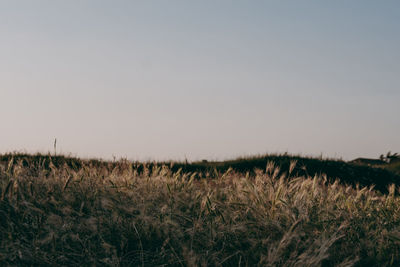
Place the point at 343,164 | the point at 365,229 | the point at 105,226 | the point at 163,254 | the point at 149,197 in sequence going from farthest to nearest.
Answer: the point at 343,164 < the point at 149,197 < the point at 365,229 < the point at 105,226 < the point at 163,254

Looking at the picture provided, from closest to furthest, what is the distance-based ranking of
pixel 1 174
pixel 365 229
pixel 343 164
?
1. pixel 365 229
2. pixel 1 174
3. pixel 343 164

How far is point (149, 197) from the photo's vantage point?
4.27 metres

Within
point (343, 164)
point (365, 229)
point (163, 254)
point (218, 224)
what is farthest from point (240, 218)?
point (343, 164)

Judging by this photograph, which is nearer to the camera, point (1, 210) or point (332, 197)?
point (1, 210)

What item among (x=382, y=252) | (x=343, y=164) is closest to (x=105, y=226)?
(x=382, y=252)

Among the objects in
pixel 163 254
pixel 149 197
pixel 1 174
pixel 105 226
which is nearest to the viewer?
pixel 163 254

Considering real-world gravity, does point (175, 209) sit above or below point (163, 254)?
above

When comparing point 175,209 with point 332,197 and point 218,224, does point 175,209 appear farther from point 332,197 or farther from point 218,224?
point 332,197

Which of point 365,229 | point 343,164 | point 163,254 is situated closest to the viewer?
point 163,254

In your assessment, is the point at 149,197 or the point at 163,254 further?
the point at 149,197

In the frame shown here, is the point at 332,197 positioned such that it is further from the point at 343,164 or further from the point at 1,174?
the point at 343,164

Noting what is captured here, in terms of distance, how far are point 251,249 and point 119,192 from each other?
1.77m

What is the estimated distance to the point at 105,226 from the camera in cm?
364

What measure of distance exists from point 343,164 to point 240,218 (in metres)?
9.31
